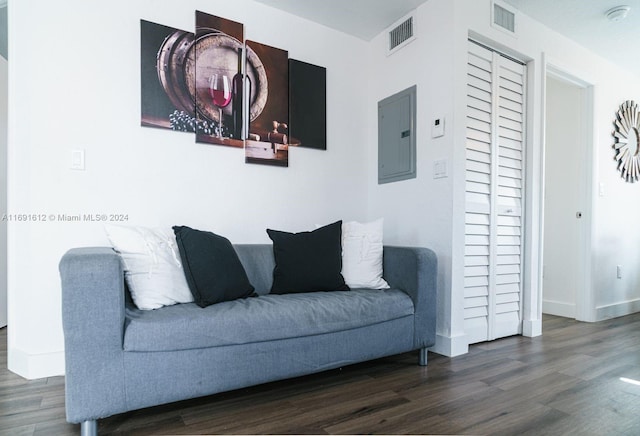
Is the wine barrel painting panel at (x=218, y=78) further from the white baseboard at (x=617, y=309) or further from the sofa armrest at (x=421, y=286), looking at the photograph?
the white baseboard at (x=617, y=309)

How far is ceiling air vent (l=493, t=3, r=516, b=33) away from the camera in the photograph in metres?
2.60

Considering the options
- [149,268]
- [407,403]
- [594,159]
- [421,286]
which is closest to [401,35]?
[421,286]

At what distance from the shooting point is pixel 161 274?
174 cm

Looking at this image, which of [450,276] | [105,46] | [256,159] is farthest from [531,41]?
[105,46]

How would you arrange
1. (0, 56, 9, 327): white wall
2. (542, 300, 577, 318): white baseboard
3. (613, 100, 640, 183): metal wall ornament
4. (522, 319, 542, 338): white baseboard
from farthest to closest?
(613, 100, 640, 183): metal wall ornament → (542, 300, 577, 318): white baseboard → (0, 56, 9, 327): white wall → (522, 319, 542, 338): white baseboard

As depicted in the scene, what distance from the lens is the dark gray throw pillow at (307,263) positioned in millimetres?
2080

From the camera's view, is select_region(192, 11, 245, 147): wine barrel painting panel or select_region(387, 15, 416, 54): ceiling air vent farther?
select_region(387, 15, 416, 54): ceiling air vent

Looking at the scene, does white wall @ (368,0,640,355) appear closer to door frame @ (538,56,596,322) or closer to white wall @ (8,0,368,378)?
door frame @ (538,56,596,322)

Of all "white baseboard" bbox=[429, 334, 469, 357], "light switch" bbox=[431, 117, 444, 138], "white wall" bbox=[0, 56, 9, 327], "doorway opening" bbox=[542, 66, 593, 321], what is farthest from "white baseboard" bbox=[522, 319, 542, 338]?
"white wall" bbox=[0, 56, 9, 327]

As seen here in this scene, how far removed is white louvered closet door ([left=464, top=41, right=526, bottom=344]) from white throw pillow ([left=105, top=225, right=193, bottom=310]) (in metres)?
1.87

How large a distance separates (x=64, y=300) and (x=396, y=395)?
58.0 inches

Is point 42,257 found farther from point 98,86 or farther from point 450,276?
point 450,276

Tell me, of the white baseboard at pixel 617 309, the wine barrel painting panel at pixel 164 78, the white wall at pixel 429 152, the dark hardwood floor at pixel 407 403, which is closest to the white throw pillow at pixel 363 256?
the white wall at pixel 429 152

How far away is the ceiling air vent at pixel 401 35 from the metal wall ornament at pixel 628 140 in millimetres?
2477
